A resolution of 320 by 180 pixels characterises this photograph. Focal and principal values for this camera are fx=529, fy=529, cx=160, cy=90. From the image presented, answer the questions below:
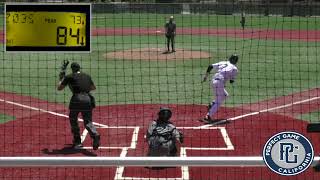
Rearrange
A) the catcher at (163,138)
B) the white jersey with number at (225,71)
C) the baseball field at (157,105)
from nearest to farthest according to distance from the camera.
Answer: the catcher at (163,138) < the baseball field at (157,105) < the white jersey with number at (225,71)

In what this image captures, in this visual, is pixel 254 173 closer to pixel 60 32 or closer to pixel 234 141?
pixel 234 141

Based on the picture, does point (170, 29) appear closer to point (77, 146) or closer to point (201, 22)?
point (77, 146)

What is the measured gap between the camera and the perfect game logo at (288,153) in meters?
4.00

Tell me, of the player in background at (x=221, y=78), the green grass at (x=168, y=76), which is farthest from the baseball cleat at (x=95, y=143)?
the green grass at (x=168, y=76)

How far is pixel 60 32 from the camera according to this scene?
6.18 metres

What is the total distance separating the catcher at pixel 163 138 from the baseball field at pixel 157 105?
0.31 meters

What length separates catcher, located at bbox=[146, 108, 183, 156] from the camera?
805cm

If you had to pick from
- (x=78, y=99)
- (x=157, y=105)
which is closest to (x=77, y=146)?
(x=78, y=99)

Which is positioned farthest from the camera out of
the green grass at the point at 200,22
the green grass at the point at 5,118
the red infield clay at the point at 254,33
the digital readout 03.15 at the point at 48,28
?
the green grass at the point at 200,22

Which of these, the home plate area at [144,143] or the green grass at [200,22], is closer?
the home plate area at [144,143]

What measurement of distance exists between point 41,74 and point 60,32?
11.8 meters

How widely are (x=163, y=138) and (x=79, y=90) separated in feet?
6.72

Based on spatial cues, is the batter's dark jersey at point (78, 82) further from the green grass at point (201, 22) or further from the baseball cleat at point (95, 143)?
the green grass at point (201, 22)

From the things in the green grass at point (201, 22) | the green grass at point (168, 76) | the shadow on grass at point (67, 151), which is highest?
the green grass at point (201, 22)
